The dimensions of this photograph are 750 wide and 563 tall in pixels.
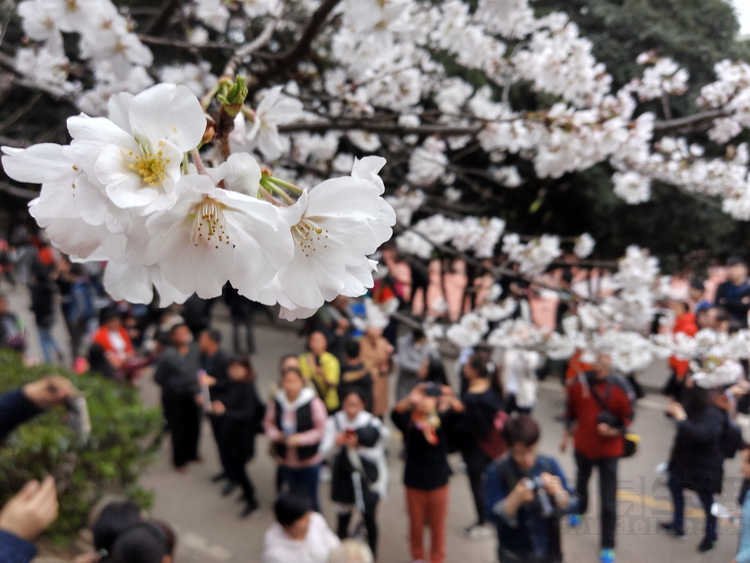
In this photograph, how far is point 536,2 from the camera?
4098 millimetres

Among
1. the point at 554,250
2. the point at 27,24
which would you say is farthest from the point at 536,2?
the point at 27,24

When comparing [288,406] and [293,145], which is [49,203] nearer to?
[288,406]

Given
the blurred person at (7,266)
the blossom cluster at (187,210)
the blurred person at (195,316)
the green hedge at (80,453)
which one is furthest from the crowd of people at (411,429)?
the blurred person at (7,266)

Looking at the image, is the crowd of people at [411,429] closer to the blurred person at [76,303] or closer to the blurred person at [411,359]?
the blurred person at [411,359]

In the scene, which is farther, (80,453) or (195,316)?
(195,316)

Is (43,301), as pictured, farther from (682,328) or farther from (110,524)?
(682,328)

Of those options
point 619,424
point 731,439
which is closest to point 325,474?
point 619,424

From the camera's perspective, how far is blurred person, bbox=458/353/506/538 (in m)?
3.78

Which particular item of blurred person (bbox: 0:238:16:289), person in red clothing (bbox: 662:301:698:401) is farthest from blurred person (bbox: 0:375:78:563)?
blurred person (bbox: 0:238:16:289)

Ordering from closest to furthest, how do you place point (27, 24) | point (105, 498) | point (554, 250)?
point (27, 24), point (105, 498), point (554, 250)

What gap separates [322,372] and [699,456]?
2963 mm

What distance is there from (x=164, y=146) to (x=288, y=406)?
3405 millimetres

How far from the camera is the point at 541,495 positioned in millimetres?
2590

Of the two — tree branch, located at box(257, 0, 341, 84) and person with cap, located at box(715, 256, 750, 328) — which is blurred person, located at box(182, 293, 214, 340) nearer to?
tree branch, located at box(257, 0, 341, 84)
